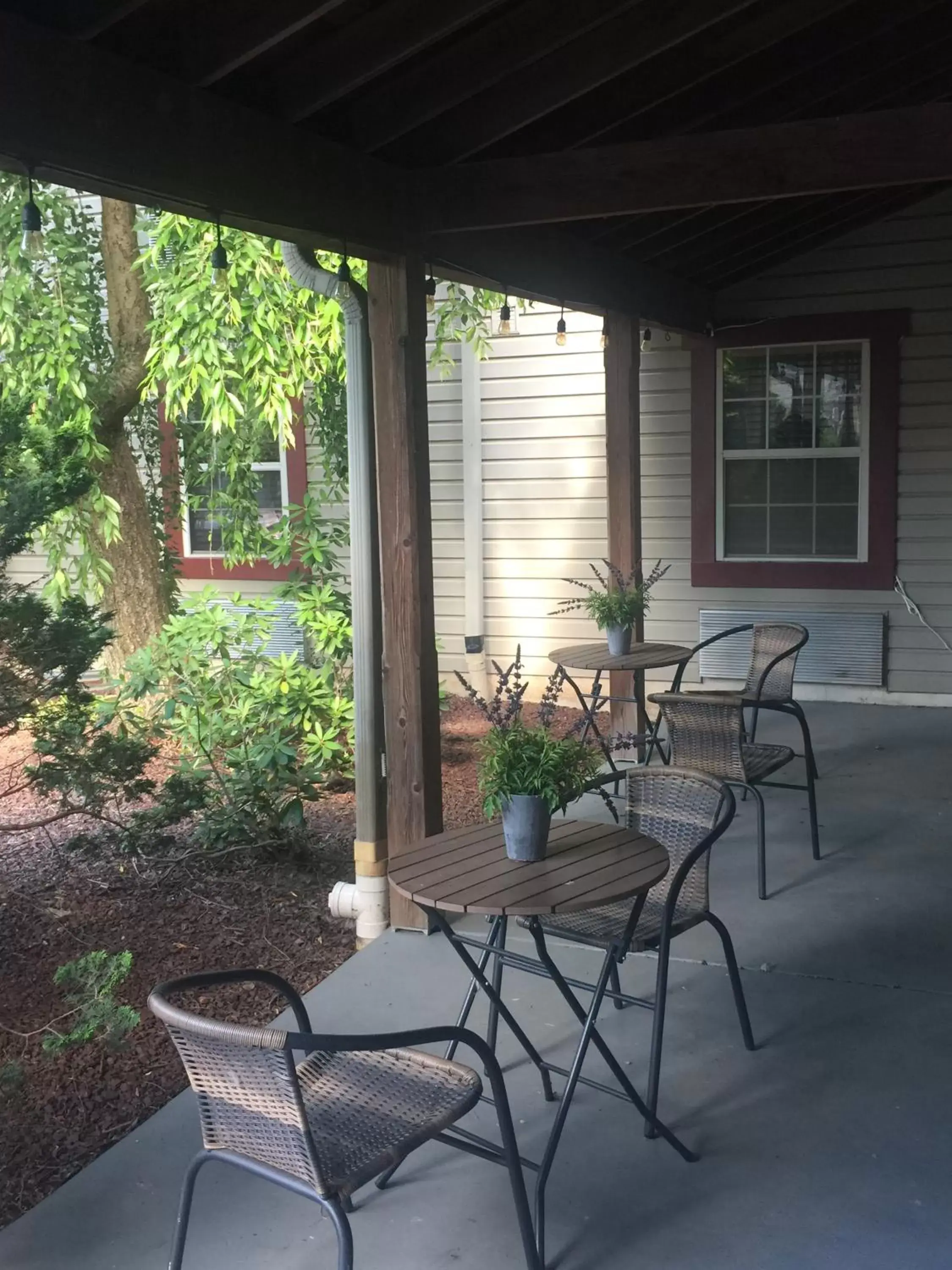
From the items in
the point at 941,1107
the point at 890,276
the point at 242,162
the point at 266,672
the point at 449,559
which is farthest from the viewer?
the point at 449,559

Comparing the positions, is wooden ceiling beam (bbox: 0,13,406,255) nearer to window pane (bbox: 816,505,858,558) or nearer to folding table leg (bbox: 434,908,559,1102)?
folding table leg (bbox: 434,908,559,1102)

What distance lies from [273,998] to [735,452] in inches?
200

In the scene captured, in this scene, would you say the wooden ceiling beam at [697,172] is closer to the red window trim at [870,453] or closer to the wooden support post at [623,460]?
the wooden support post at [623,460]

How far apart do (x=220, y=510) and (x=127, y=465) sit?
841 mm

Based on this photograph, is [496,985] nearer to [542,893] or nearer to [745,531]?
[542,893]

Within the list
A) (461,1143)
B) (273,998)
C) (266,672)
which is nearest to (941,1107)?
(461,1143)

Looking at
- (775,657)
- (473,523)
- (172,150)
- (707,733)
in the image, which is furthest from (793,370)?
(172,150)

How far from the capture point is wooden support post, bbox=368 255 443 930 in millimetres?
3758

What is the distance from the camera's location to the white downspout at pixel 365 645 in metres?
3.84

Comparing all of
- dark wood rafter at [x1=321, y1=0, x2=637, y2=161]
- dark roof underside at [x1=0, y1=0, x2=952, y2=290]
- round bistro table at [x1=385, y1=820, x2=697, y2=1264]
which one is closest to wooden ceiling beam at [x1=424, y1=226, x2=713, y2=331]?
dark roof underside at [x1=0, y1=0, x2=952, y2=290]

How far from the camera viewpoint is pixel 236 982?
2031 millimetres

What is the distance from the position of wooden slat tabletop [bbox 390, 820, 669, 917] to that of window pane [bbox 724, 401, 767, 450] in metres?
5.00

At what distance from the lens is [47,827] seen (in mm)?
5449

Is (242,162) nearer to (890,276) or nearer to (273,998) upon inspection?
(273,998)
